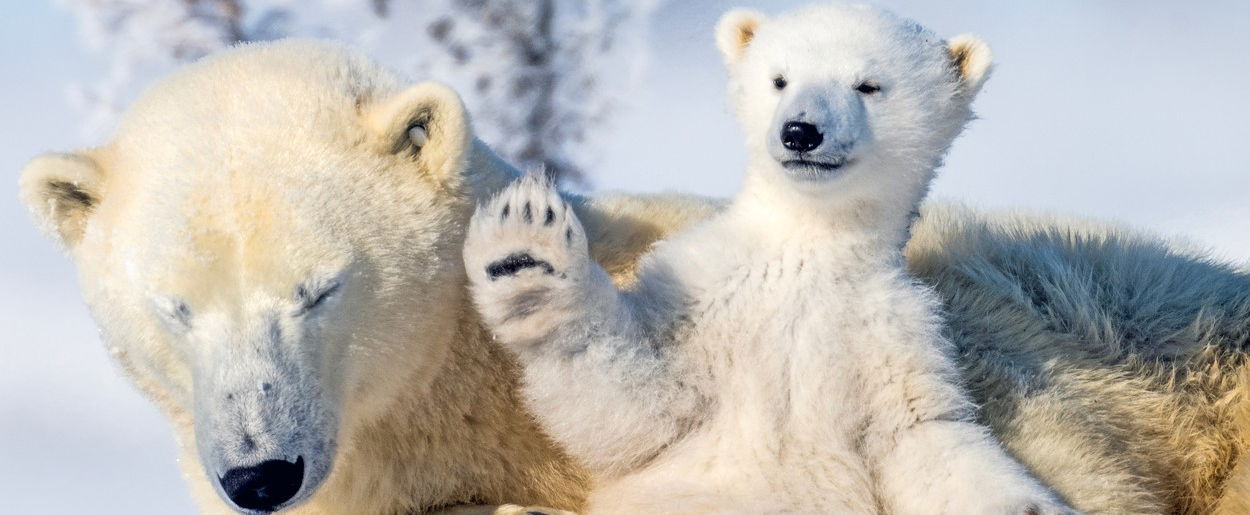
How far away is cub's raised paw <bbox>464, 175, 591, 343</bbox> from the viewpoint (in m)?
2.31

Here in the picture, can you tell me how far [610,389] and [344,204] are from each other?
61 cm

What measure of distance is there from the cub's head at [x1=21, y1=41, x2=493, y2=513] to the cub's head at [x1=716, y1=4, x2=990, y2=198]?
2.05 feet

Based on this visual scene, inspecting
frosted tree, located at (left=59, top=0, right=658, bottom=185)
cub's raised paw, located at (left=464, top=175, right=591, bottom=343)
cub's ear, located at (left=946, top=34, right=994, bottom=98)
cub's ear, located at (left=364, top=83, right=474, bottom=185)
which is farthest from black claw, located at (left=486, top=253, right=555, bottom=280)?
frosted tree, located at (left=59, top=0, right=658, bottom=185)

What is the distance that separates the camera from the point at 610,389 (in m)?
2.52

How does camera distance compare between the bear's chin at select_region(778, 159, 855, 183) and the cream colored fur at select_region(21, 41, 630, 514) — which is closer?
the cream colored fur at select_region(21, 41, 630, 514)

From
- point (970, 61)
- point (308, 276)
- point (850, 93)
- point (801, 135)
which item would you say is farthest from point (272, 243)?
point (970, 61)

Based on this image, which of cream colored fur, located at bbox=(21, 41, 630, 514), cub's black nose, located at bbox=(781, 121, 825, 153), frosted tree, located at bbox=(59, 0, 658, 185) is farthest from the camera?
frosted tree, located at bbox=(59, 0, 658, 185)

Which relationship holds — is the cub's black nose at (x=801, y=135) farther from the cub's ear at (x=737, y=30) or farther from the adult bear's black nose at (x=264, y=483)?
the adult bear's black nose at (x=264, y=483)

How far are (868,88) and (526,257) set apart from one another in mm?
805

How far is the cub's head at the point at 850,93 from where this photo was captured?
2494 millimetres

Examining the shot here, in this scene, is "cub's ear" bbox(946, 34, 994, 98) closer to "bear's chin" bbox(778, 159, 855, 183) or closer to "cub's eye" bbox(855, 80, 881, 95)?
"cub's eye" bbox(855, 80, 881, 95)

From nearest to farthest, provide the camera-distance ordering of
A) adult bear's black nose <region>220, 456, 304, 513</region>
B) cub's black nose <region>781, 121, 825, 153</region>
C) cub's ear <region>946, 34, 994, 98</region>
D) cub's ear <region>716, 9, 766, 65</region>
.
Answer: adult bear's black nose <region>220, 456, 304, 513</region> → cub's black nose <region>781, 121, 825, 153</region> → cub's ear <region>946, 34, 994, 98</region> → cub's ear <region>716, 9, 766, 65</region>

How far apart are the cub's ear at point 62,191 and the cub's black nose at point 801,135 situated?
1.33 m

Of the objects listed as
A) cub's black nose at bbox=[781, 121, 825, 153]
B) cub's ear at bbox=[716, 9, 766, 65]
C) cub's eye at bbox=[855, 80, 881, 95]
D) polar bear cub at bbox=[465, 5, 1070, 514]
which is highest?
cub's ear at bbox=[716, 9, 766, 65]
